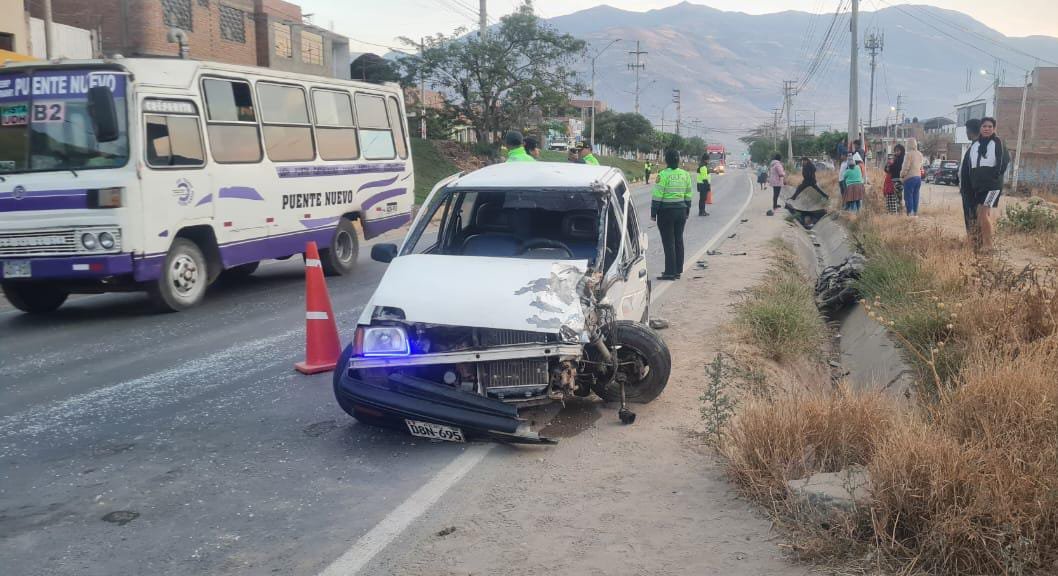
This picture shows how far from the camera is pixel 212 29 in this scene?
40.0 meters

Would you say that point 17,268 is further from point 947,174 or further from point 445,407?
point 947,174

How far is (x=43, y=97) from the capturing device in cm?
959

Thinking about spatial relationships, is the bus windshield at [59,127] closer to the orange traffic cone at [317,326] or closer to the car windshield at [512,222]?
the orange traffic cone at [317,326]

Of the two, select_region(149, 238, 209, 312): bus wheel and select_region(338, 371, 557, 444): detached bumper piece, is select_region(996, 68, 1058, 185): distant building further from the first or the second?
select_region(338, 371, 557, 444): detached bumper piece

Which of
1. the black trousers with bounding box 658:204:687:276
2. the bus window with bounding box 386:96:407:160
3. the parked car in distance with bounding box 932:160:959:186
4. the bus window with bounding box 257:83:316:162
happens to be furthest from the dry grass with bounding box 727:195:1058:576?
the parked car in distance with bounding box 932:160:959:186

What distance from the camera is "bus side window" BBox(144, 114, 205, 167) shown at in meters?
9.86

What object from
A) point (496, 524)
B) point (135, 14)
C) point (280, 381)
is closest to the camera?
point (496, 524)

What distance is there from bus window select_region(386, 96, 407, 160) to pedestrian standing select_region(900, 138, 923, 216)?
32.9ft

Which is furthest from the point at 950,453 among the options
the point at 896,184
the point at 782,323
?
the point at 896,184

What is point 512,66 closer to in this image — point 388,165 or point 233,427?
Answer: point 388,165

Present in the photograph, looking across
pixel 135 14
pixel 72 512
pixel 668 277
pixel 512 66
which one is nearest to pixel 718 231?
pixel 668 277

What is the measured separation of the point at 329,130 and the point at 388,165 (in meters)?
1.76

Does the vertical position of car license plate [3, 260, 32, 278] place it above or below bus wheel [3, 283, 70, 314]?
above

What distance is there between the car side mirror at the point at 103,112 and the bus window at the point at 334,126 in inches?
161
